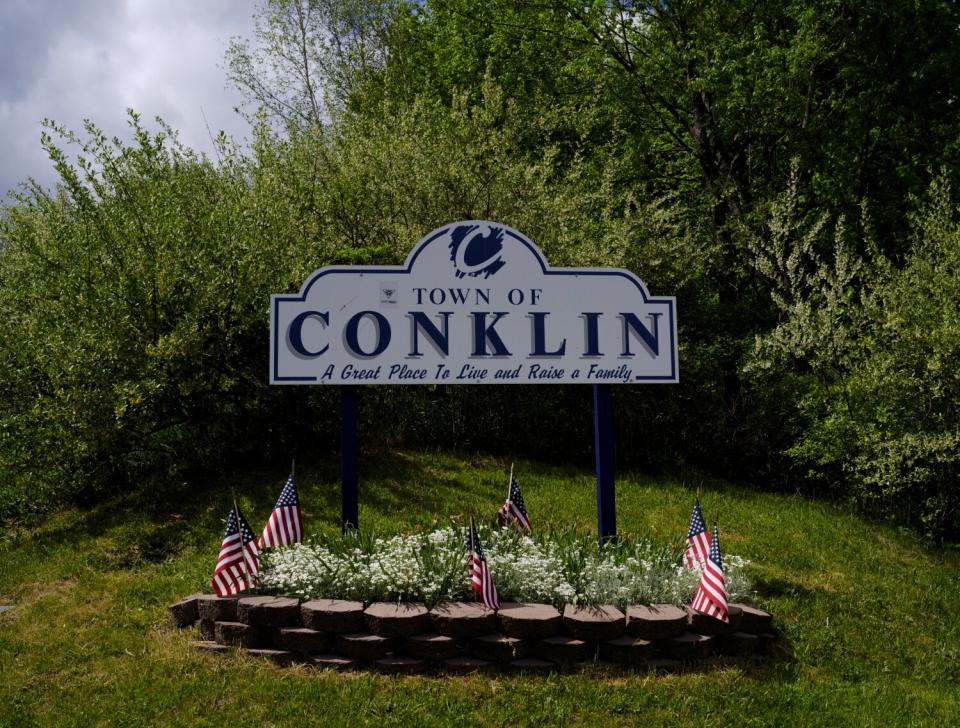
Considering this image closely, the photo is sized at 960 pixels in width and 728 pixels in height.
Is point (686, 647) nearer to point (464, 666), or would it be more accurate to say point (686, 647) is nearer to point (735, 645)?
point (735, 645)

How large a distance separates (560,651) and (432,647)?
91cm

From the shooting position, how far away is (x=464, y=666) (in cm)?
560

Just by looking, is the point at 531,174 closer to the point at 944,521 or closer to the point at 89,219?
the point at 89,219

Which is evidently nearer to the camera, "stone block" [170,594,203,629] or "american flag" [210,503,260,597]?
"american flag" [210,503,260,597]

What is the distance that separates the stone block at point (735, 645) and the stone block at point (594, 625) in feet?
2.68

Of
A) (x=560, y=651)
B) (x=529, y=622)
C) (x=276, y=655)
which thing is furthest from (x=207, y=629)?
(x=560, y=651)

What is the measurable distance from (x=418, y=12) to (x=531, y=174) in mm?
11166

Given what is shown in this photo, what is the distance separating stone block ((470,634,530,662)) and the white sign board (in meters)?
2.48

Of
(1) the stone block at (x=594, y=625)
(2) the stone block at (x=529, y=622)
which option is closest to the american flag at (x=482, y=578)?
(2) the stone block at (x=529, y=622)

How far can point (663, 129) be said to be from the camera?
1686 centimetres

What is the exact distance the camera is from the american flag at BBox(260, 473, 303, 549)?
6750 millimetres

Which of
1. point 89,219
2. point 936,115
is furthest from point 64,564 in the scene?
point 936,115

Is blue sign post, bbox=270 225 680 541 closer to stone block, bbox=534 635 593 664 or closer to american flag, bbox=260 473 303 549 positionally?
american flag, bbox=260 473 303 549

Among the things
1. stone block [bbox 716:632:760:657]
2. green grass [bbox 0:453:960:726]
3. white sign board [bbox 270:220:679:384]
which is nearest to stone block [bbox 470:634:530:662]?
green grass [bbox 0:453:960:726]
